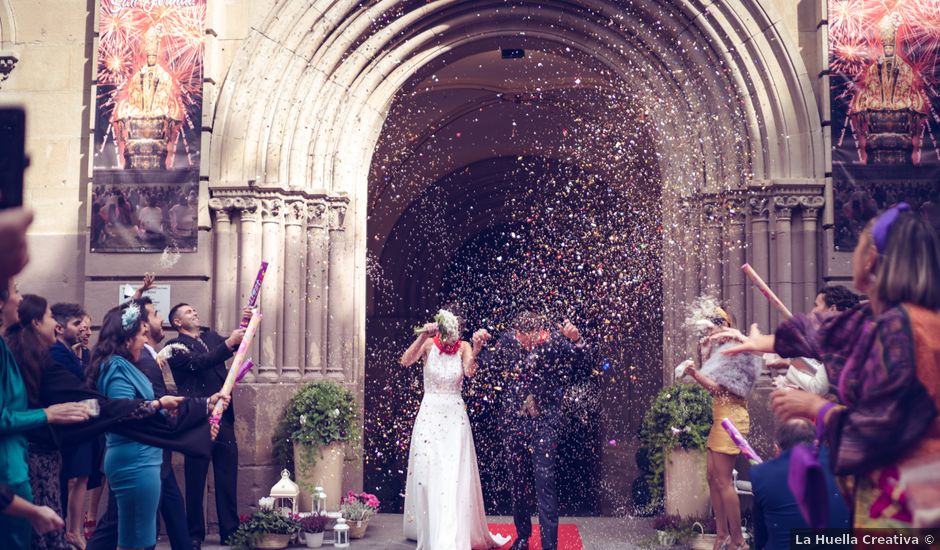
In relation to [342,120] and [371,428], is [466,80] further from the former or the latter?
[371,428]

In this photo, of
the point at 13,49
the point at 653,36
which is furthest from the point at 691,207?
the point at 13,49

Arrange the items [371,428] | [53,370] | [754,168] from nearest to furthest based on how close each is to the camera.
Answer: [53,370] < [754,168] < [371,428]

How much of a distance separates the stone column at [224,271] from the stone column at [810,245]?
5.16 m

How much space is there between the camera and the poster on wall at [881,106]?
8.65 meters

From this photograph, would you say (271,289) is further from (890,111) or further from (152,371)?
(890,111)

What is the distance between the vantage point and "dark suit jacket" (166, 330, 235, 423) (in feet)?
23.4

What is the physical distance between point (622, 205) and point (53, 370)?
10938 mm

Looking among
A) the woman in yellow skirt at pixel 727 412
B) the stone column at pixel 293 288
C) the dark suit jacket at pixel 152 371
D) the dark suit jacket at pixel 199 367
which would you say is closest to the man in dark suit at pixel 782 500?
the woman in yellow skirt at pixel 727 412

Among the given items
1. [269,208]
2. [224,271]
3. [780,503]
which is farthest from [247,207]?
[780,503]

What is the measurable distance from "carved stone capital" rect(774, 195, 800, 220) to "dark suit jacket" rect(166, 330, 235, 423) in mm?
4904

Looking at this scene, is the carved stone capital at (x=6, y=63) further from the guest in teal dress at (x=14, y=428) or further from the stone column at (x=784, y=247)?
the stone column at (x=784, y=247)

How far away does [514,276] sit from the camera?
1698cm

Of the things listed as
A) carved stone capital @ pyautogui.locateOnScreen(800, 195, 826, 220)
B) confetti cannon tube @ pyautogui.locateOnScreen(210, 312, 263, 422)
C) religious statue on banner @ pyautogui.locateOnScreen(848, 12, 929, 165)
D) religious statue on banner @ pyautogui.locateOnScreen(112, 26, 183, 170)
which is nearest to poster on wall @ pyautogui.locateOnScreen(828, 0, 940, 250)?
religious statue on banner @ pyautogui.locateOnScreen(848, 12, 929, 165)

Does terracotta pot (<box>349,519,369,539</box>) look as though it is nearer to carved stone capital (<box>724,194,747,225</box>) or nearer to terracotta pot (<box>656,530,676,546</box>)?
terracotta pot (<box>656,530,676,546</box>)
